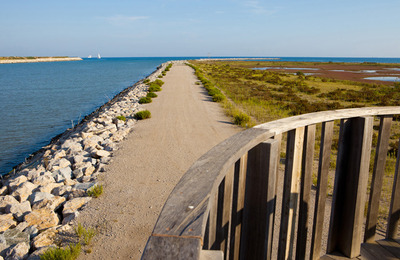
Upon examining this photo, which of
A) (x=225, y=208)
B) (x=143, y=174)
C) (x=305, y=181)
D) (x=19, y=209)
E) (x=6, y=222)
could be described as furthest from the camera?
(x=143, y=174)

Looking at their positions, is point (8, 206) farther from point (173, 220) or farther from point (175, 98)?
point (175, 98)

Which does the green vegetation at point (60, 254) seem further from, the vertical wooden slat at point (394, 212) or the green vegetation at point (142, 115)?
the green vegetation at point (142, 115)

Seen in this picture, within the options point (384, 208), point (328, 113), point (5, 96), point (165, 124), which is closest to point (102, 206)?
point (328, 113)

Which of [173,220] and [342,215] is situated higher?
[173,220]

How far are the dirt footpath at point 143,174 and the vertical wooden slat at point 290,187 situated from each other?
6.86 ft

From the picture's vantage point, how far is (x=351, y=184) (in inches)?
93.1

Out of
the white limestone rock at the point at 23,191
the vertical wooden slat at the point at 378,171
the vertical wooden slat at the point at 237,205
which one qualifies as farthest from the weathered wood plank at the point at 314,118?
the white limestone rock at the point at 23,191

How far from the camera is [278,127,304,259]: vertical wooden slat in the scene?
212cm

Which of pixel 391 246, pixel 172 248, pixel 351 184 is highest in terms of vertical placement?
pixel 172 248

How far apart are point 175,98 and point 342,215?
14951 mm

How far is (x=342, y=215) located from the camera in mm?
2461

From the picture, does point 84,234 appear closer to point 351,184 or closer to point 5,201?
point 5,201

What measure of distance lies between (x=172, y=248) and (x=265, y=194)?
104cm

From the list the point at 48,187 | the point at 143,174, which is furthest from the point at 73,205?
the point at 143,174
